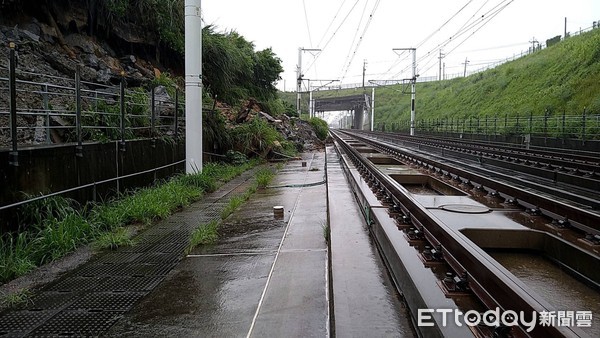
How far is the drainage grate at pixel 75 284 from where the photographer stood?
387cm

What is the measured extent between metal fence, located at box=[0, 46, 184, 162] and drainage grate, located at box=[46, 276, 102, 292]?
2651 millimetres

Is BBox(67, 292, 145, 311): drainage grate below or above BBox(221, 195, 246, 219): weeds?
below

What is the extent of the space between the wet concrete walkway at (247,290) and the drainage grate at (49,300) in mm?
677

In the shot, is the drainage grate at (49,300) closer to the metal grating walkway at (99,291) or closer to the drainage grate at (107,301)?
the metal grating walkway at (99,291)

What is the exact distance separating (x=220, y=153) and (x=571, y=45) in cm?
3427

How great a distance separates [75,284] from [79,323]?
980mm

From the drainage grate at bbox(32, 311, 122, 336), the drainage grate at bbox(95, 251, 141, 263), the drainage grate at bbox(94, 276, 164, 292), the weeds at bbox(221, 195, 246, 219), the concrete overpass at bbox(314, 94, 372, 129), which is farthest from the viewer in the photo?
the concrete overpass at bbox(314, 94, 372, 129)

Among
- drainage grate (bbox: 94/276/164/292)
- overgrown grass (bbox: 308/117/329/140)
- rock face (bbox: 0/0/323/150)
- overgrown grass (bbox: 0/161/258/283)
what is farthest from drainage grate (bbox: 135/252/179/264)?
overgrown grass (bbox: 308/117/329/140)

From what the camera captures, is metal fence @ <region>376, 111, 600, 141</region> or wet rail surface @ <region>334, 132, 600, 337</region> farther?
metal fence @ <region>376, 111, 600, 141</region>

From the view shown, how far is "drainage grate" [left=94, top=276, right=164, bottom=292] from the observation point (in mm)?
3829

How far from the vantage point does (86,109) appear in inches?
326

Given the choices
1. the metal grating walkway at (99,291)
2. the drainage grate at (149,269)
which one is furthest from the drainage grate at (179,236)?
the drainage grate at (149,269)

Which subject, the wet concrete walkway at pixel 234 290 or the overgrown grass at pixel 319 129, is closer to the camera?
the wet concrete walkway at pixel 234 290

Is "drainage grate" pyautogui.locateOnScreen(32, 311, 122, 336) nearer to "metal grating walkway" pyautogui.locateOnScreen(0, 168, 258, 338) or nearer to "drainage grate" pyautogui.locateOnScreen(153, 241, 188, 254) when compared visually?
"metal grating walkway" pyautogui.locateOnScreen(0, 168, 258, 338)
